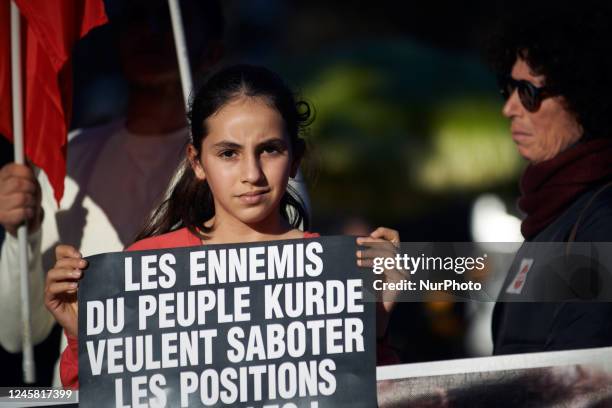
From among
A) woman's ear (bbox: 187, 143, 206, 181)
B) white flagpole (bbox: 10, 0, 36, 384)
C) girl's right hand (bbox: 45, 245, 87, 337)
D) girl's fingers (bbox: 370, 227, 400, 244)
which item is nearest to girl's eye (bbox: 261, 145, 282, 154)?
woman's ear (bbox: 187, 143, 206, 181)

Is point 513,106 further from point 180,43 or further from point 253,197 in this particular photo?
point 180,43

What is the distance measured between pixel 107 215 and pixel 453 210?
8.49ft

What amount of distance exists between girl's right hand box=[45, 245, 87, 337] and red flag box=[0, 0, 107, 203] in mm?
580

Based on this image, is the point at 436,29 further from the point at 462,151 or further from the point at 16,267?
the point at 16,267

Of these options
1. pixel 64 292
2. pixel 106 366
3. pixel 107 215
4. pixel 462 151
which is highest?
pixel 462 151

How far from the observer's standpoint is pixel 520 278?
3145mm

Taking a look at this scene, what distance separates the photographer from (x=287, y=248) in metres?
2.82

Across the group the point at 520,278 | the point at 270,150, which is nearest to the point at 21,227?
the point at 270,150

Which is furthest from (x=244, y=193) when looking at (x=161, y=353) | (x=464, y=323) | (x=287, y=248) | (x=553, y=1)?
(x=464, y=323)

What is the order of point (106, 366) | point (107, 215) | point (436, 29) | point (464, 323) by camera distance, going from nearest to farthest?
point (106, 366) < point (107, 215) < point (464, 323) < point (436, 29)

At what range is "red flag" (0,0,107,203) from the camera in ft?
11.0

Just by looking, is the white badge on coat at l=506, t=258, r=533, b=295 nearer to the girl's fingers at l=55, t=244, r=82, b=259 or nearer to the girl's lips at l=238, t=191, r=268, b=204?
the girl's lips at l=238, t=191, r=268, b=204

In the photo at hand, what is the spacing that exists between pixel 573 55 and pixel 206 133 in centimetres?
112

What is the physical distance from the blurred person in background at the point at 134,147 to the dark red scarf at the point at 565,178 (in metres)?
1.20
